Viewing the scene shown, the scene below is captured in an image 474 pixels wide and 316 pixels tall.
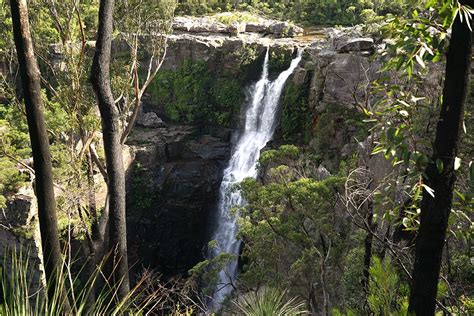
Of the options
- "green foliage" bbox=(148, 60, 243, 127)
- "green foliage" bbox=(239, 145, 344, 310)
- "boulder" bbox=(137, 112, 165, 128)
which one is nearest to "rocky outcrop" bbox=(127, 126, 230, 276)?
"boulder" bbox=(137, 112, 165, 128)

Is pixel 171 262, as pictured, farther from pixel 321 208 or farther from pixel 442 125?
pixel 442 125

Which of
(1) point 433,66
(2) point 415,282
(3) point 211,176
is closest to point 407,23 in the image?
(2) point 415,282

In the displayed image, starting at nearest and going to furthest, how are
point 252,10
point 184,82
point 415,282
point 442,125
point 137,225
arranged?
point 442,125 → point 415,282 → point 137,225 → point 184,82 → point 252,10

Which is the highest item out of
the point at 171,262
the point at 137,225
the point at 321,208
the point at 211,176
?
the point at 321,208

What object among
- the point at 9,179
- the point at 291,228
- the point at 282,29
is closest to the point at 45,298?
the point at 291,228

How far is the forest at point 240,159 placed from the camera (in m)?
2.54

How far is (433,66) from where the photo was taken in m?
8.80

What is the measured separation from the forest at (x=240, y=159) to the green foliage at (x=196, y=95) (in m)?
0.10

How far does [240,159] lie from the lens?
1916 centimetres

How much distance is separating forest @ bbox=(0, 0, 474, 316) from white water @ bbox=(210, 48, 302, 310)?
3.9 inches

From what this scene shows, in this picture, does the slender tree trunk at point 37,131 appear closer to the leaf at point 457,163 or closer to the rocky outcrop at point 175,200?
the leaf at point 457,163

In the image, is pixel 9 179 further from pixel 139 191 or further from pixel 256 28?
pixel 256 28

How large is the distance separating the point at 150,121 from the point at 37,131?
17.6 m

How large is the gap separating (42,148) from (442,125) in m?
3.51
